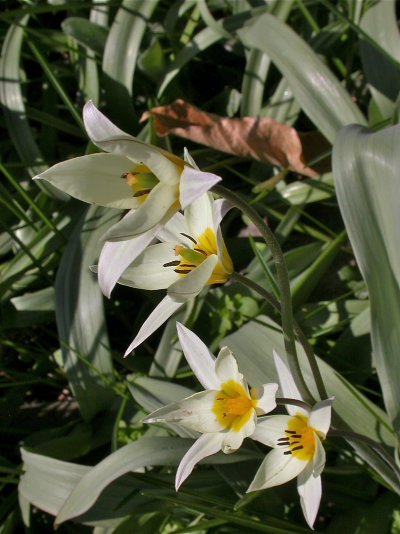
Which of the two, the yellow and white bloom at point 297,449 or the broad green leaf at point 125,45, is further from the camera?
the broad green leaf at point 125,45

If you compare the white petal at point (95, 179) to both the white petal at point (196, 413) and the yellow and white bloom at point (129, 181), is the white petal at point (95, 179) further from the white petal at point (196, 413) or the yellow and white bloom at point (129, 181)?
the white petal at point (196, 413)

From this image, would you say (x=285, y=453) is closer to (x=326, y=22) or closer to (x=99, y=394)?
(x=99, y=394)

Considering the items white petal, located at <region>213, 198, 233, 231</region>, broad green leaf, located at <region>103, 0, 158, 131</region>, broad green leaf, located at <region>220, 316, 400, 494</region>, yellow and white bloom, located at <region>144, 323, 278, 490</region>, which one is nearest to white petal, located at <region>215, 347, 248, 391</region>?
yellow and white bloom, located at <region>144, 323, 278, 490</region>

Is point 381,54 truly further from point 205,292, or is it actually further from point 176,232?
point 176,232

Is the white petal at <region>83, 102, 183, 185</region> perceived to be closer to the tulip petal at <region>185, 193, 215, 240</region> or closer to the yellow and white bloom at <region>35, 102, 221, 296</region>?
the yellow and white bloom at <region>35, 102, 221, 296</region>

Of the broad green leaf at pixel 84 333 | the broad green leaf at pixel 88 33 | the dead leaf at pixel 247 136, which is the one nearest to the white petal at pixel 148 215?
the broad green leaf at pixel 84 333

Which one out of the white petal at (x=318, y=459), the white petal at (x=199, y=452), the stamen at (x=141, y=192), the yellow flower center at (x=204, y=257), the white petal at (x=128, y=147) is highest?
the white petal at (x=128, y=147)
